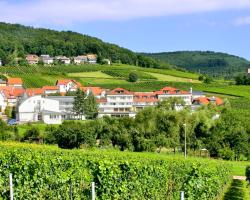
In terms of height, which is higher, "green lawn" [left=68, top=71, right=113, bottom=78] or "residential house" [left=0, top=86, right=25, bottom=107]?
"green lawn" [left=68, top=71, right=113, bottom=78]

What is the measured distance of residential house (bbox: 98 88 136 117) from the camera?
110 m

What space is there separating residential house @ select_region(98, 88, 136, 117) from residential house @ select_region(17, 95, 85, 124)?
25.0 feet

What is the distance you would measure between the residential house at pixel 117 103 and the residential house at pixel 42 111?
7.62m

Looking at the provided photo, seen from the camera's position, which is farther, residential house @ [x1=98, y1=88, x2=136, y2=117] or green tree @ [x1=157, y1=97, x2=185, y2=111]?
residential house @ [x1=98, y1=88, x2=136, y2=117]

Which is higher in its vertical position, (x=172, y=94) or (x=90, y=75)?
(x=90, y=75)

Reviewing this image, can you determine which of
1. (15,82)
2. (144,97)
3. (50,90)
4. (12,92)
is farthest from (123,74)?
(12,92)

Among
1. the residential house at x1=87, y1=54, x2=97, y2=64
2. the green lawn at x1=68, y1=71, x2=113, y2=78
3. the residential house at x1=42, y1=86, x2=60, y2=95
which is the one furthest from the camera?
the residential house at x1=87, y1=54, x2=97, y2=64

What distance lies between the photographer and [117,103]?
111312 mm

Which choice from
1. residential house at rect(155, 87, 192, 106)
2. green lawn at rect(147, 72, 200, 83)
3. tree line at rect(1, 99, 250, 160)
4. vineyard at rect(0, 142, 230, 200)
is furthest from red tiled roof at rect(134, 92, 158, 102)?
vineyard at rect(0, 142, 230, 200)

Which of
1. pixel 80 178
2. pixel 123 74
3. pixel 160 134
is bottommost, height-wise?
pixel 160 134

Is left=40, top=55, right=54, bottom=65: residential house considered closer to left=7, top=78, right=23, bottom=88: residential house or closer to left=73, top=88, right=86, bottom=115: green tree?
left=7, top=78, right=23, bottom=88: residential house

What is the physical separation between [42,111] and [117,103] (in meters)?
17.9

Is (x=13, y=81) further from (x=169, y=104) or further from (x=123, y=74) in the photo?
(x=169, y=104)

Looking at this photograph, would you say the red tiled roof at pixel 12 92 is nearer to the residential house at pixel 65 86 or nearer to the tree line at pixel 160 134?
the residential house at pixel 65 86
